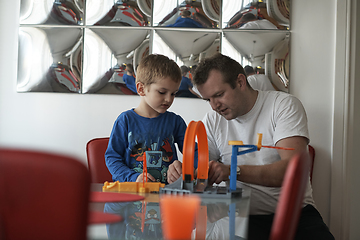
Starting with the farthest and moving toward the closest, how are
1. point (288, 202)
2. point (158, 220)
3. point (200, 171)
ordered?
point (200, 171), point (158, 220), point (288, 202)

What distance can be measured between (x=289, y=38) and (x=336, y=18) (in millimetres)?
349

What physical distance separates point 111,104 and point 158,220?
1791 millimetres

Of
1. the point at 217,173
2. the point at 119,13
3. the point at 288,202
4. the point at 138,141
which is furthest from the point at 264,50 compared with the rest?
the point at 288,202

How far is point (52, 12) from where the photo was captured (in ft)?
8.09

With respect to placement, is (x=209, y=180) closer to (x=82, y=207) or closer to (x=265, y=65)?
(x=82, y=207)

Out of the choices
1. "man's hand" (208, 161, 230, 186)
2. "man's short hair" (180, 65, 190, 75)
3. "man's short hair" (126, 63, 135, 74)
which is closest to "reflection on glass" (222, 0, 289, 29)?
"man's short hair" (180, 65, 190, 75)

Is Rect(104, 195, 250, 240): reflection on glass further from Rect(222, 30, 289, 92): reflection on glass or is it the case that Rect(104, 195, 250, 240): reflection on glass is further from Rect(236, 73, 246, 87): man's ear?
Rect(222, 30, 289, 92): reflection on glass

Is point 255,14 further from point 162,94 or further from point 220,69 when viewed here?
point 162,94

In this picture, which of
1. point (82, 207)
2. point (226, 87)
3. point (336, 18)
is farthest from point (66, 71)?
point (82, 207)

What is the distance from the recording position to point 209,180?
1.30 metres

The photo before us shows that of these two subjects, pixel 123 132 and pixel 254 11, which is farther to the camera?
pixel 254 11

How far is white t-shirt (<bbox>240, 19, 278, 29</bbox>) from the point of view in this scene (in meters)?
2.39

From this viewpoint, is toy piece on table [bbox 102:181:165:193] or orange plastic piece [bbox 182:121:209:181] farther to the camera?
toy piece on table [bbox 102:181:165:193]

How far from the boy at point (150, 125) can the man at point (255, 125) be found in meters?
0.19
